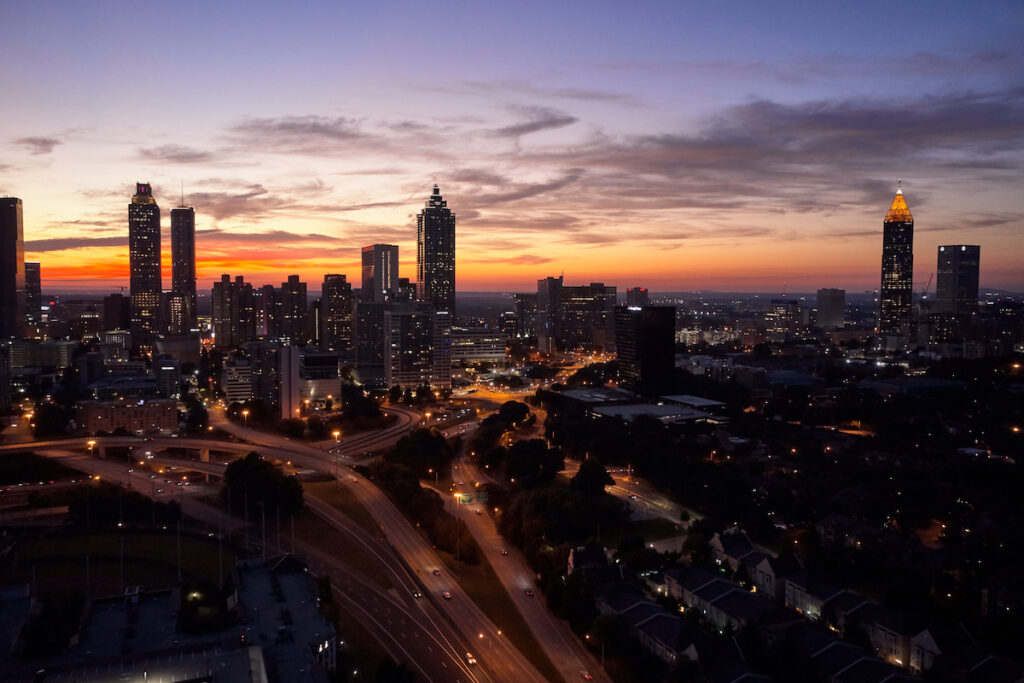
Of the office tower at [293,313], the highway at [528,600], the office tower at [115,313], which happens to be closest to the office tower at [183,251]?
the office tower at [115,313]

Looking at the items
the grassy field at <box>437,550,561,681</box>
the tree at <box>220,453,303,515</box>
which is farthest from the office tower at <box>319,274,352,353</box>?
the grassy field at <box>437,550,561,681</box>

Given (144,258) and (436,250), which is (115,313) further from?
(436,250)

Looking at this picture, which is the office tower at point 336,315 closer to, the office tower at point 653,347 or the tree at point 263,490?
the office tower at point 653,347

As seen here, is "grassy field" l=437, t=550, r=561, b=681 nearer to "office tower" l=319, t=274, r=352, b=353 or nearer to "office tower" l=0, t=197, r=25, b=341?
"office tower" l=319, t=274, r=352, b=353

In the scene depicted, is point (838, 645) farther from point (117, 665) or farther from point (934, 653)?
point (117, 665)

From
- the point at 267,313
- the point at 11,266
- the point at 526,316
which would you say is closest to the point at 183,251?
the point at 267,313
